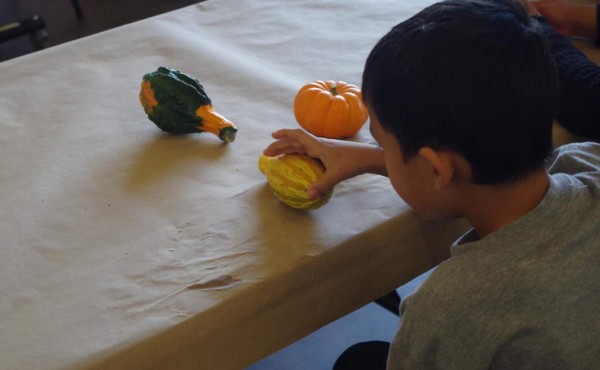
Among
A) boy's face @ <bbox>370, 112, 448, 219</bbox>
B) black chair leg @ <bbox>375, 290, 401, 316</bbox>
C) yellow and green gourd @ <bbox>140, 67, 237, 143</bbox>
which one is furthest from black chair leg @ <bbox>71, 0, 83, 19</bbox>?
boy's face @ <bbox>370, 112, 448, 219</bbox>

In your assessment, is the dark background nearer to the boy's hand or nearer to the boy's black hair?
the boy's hand

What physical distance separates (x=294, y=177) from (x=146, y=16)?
2.55 metres

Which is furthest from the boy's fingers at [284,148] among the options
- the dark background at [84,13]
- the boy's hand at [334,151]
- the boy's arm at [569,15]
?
the dark background at [84,13]

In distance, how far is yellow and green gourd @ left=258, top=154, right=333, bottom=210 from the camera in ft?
2.96

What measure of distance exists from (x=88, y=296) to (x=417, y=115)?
0.41 meters

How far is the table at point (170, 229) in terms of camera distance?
776 mm

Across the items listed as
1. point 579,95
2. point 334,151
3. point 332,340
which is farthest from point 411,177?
point 332,340

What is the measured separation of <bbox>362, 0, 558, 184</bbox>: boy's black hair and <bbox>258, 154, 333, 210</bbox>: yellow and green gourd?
0.60 feet

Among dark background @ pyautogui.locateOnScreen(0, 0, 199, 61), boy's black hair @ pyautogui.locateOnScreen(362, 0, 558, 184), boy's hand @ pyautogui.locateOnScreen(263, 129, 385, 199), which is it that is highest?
boy's black hair @ pyautogui.locateOnScreen(362, 0, 558, 184)

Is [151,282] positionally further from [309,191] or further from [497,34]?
[497,34]

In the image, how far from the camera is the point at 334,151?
0.95 metres

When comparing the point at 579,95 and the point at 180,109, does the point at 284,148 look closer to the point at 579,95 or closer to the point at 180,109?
the point at 180,109

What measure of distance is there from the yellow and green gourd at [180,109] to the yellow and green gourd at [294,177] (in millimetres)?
121

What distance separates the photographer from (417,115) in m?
0.73
